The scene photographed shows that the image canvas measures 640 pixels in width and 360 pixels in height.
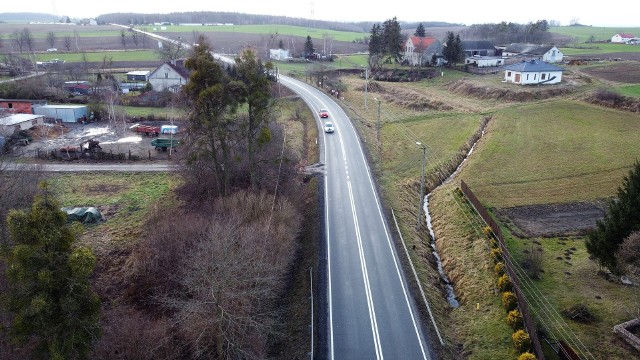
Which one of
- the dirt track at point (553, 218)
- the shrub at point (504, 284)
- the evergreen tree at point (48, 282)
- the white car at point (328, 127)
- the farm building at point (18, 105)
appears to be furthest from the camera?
the farm building at point (18, 105)

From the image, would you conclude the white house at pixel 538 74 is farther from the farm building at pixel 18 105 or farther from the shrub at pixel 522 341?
the farm building at pixel 18 105

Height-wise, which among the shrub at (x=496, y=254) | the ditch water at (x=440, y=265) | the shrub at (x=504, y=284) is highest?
the shrub at (x=496, y=254)

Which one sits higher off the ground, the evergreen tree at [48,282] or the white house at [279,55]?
the white house at [279,55]

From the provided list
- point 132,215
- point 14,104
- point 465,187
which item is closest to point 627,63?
point 465,187

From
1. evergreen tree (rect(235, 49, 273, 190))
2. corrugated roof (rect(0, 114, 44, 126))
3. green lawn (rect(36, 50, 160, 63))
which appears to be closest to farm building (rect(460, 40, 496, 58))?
green lawn (rect(36, 50, 160, 63))

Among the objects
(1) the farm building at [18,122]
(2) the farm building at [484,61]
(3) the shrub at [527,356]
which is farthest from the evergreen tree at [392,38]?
(3) the shrub at [527,356]

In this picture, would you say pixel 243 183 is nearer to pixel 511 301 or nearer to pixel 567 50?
pixel 511 301
